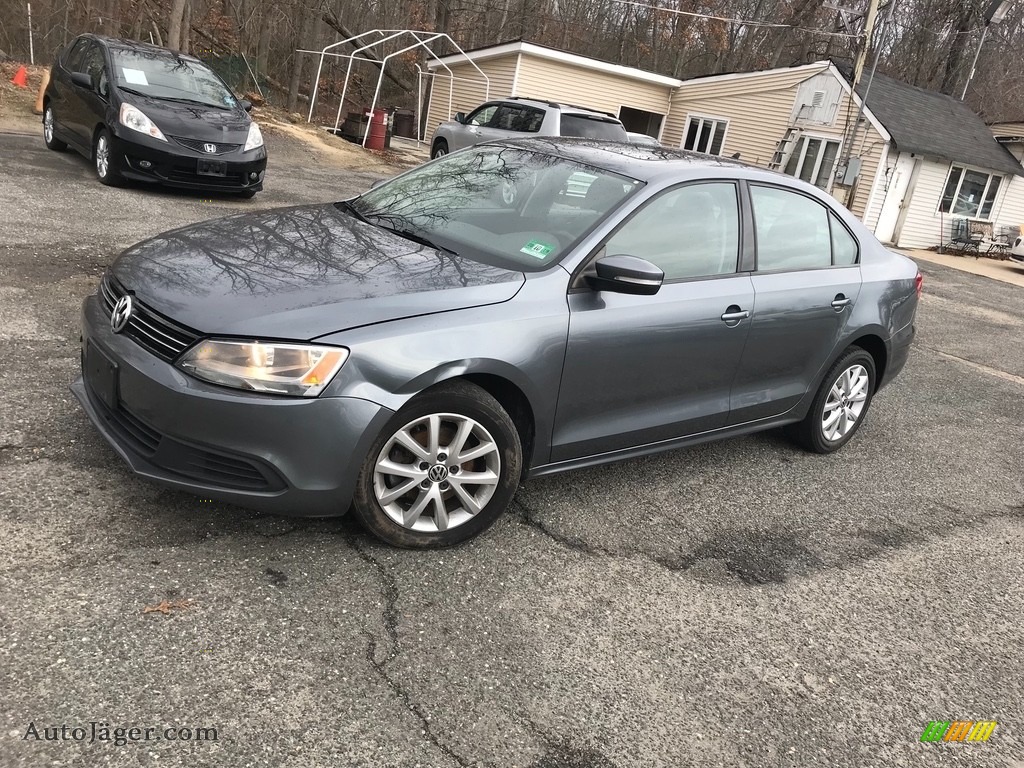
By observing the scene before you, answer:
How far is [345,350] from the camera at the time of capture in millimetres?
2910

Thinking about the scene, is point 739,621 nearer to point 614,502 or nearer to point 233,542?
point 614,502

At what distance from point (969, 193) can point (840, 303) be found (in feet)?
67.3

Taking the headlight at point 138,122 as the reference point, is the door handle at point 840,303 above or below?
above

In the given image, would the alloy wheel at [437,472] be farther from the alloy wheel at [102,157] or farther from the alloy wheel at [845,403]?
the alloy wheel at [102,157]

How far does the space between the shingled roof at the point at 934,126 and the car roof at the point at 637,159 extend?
56.8 feet

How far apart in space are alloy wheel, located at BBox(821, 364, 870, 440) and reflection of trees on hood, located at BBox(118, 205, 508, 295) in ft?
8.25

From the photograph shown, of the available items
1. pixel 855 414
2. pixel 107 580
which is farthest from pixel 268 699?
pixel 855 414

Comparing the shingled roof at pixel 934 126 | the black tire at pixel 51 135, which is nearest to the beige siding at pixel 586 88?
the shingled roof at pixel 934 126

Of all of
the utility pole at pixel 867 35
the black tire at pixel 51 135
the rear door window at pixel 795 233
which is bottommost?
the black tire at pixel 51 135

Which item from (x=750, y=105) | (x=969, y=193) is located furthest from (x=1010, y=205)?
(x=750, y=105)

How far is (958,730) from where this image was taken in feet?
9.49

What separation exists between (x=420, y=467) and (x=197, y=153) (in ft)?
23.7

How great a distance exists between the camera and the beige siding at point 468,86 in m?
24.1

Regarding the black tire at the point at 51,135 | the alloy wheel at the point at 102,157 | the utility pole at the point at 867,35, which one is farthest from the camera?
the utility pole at the point at 867,35
